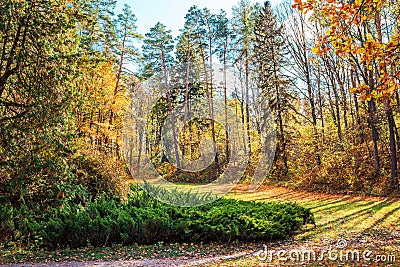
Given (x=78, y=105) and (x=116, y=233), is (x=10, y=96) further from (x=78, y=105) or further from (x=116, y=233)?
(x=116, y=233)

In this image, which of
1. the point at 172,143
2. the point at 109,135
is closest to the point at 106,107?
the point at 109,135

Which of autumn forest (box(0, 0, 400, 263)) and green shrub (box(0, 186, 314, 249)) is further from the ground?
autumn forest (box(0, 0, 400, 263))

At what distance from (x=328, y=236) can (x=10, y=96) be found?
7.20 meters

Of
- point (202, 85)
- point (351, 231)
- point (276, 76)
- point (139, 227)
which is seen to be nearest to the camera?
point (139, 227)

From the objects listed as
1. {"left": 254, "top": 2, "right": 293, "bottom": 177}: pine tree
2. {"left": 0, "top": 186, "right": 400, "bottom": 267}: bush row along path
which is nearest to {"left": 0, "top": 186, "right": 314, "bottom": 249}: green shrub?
{"left": 0, "top": 186, "right": 400, "bottom": 267}: bush row along path

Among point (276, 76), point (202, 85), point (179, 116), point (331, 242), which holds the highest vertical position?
point (276, 76)

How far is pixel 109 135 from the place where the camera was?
1466cm

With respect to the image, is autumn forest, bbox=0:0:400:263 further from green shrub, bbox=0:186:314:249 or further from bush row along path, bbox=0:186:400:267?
bush row along path, bbox=0:186:400:267

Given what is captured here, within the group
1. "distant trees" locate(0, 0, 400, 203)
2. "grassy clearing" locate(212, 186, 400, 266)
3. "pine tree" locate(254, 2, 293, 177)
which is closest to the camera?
"grassy clearing" locate(212, 186, 400, 266)

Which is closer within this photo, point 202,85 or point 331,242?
point 331,242

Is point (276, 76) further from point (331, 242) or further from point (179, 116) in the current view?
point (331, 242)

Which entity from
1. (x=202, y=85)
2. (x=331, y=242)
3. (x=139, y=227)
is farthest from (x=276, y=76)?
(x=139, y=227)

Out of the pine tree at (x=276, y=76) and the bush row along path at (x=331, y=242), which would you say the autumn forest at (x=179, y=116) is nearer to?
the pine tree at (x=276, y=76)

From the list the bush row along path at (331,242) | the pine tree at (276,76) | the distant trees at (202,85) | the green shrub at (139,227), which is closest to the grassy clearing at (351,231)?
the bush row along path at (331,242)
